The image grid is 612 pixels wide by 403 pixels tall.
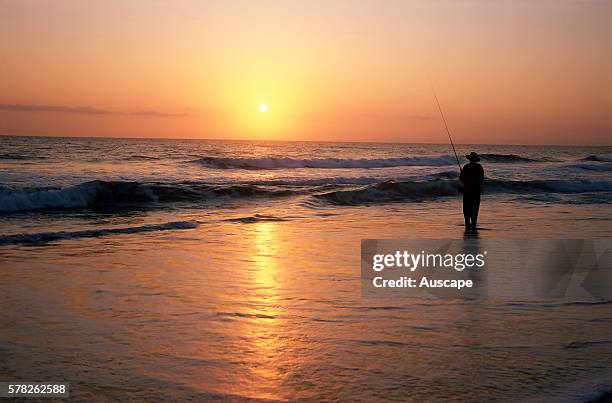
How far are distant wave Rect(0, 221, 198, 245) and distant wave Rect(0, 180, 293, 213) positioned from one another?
17.8 ft

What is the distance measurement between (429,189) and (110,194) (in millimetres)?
11303

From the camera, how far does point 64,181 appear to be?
2438cm

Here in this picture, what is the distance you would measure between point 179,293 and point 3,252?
4176 millimetres

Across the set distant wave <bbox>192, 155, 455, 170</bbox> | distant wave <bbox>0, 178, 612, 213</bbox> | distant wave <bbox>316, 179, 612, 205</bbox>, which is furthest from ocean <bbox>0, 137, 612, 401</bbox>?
distant wave <bbox>192, 155, 455, 170</bbox>

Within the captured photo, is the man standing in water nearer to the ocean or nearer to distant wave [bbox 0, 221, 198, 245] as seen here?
the ocean

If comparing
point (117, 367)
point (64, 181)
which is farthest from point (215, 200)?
point (117, 367)

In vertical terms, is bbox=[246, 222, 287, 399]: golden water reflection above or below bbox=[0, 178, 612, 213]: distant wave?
above

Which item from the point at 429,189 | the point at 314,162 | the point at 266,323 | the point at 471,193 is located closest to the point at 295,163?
the point at 314,162

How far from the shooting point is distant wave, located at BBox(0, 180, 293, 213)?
1700 centimetres

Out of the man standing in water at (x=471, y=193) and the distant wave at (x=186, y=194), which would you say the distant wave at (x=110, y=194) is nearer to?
the distant wave at (x=186, y=194)

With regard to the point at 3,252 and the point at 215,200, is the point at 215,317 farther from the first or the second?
the point at 215,200

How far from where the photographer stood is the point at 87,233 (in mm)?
11625

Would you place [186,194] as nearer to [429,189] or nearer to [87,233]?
[429,189]

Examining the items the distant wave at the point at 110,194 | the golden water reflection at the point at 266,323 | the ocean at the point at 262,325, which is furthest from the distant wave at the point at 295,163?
the golden water reflection at the point at 266,323
